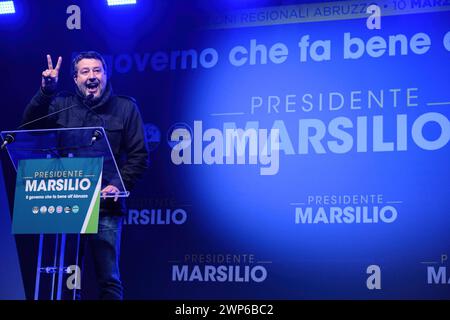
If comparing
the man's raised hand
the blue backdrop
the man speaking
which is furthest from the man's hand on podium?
the man's raised hand

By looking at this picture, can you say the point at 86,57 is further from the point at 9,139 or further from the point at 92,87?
the point at 9,139

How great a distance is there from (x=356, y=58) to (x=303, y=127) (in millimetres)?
472

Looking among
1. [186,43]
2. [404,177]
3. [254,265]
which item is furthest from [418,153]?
[186,43]

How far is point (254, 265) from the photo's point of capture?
14.7 feet

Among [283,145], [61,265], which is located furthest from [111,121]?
[283,145]

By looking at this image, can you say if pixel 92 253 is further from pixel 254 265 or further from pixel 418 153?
pixel 418 153

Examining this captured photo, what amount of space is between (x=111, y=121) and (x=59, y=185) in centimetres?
46

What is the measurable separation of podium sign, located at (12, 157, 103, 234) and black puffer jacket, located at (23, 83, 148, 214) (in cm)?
8

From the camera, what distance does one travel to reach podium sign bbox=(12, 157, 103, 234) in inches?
181

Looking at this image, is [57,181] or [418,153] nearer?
[418,153]

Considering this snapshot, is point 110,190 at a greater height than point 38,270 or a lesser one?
greater

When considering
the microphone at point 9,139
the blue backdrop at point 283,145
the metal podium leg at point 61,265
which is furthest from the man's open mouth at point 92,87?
the metal podium leg at point 61,265

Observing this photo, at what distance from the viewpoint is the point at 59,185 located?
4.66 meters

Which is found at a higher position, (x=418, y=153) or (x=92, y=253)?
(x=418, y=153)
